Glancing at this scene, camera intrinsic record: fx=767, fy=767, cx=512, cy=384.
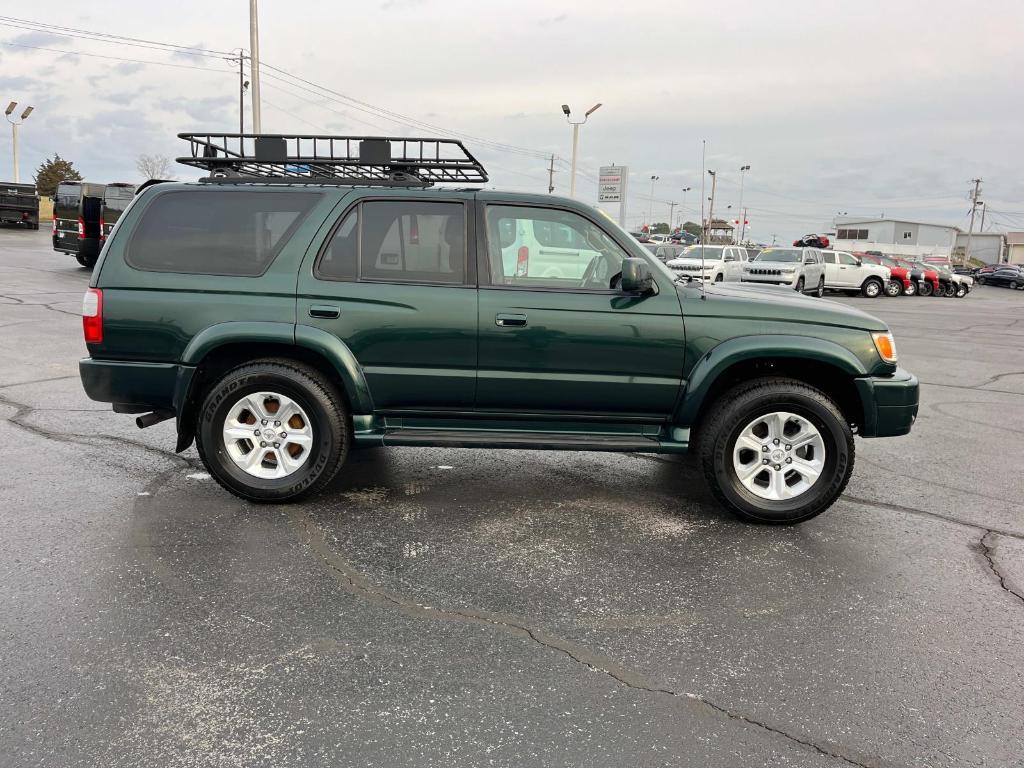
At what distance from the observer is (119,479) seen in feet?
15.9

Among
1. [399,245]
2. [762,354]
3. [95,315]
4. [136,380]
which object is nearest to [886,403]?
[762,354]

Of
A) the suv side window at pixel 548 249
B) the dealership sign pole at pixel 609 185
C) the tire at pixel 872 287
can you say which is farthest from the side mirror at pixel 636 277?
the dealership sign pole at pixel 609 185

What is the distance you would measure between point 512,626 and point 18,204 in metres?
38.0

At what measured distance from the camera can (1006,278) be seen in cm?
5084

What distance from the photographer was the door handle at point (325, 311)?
14.1 feet

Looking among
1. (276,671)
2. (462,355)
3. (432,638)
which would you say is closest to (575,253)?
(462,355)

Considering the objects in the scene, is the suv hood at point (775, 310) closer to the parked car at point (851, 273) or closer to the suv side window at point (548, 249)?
the suv side window at point (548, 249)

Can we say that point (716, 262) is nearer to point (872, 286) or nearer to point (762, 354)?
point (872, 286)

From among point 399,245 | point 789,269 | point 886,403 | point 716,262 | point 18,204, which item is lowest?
point 886,403

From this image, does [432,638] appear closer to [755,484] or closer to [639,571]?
[639,571]

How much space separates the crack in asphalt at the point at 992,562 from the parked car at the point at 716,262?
19219mm

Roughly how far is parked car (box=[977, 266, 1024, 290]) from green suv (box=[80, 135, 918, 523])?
5512 centimetres

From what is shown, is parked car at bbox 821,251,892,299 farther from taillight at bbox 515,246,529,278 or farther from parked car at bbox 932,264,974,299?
taillight at bbox 515,246,529,278

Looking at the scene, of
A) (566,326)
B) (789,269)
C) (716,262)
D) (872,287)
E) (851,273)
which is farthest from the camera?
(872,287)
